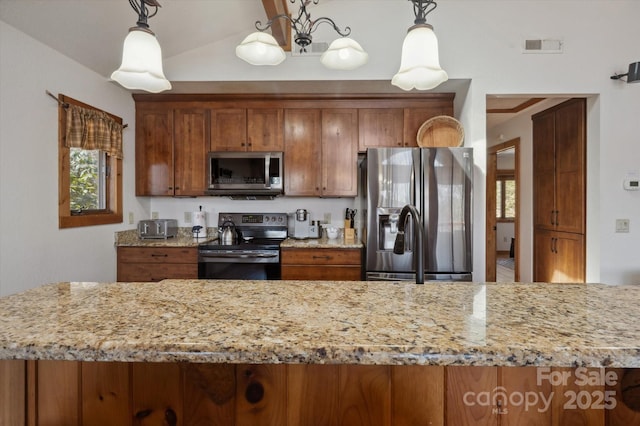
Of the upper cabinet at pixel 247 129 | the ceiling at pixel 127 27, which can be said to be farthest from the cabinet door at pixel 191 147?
the ceiling at pixel 127 27

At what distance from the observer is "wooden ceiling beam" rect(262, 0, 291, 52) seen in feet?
6.72

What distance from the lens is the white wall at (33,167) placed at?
203 cm

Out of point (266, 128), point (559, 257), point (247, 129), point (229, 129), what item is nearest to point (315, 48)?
point (266, 128)

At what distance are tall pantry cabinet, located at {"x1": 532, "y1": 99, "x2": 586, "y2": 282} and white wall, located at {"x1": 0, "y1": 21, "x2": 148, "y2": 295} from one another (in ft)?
14.4

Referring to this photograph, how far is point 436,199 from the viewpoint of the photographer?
8.80ft

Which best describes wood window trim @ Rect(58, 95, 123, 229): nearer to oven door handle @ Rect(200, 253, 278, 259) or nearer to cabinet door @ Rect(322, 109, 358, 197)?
oven door handle @ Rect(200, 253, 278, 259)

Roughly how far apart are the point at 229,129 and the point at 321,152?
991mm

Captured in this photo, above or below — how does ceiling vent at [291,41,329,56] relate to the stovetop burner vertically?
above

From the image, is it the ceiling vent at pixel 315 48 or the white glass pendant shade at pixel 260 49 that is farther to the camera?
the ceiling vent at pixel 315 48

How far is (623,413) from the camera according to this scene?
2.53 ft

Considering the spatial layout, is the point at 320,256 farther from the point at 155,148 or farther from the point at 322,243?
the point at 155,148

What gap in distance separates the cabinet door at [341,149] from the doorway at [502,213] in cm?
259

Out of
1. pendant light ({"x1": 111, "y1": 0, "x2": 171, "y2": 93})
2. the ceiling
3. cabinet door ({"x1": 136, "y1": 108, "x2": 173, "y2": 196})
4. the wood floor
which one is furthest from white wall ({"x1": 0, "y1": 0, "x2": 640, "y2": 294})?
the wood floor

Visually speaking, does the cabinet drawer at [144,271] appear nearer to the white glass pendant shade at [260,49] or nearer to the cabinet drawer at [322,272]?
the cabinet drawer at [322,272]
